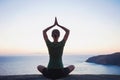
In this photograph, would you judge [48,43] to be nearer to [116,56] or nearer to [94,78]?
[94,78]

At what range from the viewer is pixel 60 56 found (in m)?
4.35

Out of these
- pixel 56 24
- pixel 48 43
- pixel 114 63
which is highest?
pixel 56 24

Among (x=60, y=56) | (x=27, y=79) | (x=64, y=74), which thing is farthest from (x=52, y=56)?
(x=27, y=79)

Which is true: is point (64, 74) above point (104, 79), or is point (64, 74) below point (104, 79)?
above

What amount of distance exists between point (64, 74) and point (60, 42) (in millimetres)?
681

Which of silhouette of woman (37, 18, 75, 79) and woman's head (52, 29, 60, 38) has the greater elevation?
woman's head (52, 29, 60, 38)

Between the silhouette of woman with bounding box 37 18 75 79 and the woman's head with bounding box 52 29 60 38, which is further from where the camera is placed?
the woman's head with bounding box 52 29 60 38

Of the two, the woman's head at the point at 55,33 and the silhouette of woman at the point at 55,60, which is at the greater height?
the woman's head at the point at 55,33

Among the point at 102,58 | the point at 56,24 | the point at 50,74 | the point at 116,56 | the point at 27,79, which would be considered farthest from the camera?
the point at 102,58

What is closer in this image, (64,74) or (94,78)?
(64,74)

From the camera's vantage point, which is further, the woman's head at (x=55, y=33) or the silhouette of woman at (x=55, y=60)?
the woman's head at (x=55, y=33)

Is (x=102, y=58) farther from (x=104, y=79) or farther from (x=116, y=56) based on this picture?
(x=104, y=79)

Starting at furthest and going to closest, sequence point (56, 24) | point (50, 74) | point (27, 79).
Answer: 1. point (27, 79)
2. point (56, 24)
3. point (50, 74)

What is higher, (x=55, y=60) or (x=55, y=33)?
(x=55, y=33)
